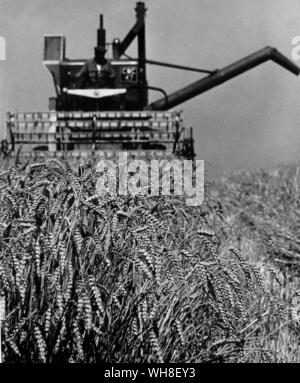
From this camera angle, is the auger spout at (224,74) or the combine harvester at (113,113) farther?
the auger spout at (224,74)

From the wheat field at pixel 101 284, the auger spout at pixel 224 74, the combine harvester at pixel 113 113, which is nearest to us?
the wheat field at pixel 101 284

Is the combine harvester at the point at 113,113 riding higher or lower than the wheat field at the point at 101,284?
higher

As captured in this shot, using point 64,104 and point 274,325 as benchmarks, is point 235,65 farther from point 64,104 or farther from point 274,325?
point 274,325

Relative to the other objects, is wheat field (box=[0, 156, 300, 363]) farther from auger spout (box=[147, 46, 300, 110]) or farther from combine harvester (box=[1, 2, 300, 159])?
auger spout (box=[147, 46, 300, 110])

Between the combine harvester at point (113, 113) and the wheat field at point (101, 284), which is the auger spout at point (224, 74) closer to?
the combine harvester at point (113, 113)

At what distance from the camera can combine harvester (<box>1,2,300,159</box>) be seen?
1165 centimetres

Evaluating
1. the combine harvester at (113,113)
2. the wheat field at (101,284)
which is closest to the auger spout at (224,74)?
the combine harvester at (113,113)

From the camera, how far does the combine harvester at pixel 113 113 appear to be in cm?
1165

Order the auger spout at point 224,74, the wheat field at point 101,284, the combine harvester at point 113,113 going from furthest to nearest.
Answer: the auger spout at point 224,74 → the combine harvester at point 113,113 → the wheat field at point 101,284

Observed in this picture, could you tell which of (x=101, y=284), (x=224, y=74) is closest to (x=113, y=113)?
(x=224, y=74)

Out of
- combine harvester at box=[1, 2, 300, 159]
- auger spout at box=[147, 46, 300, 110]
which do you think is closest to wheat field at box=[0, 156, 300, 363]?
combine harvester at box=[1, 2, 300, 159]

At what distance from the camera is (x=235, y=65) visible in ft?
51.5

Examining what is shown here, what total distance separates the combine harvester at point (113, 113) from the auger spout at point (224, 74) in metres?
0.02
